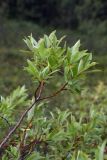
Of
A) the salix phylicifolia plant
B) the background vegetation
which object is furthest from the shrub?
the background vegetation

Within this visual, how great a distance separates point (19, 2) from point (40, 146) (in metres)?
19.3

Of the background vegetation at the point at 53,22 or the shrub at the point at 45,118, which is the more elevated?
the background vegetation at the point at 53,22

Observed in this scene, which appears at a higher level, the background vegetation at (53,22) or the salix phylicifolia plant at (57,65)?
the background vegetation at (53,22)

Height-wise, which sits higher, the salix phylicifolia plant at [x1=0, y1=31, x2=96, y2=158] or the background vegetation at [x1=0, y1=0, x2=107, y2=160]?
the background vegetation at [x1=0, y1=0, x2=107, y2=160]

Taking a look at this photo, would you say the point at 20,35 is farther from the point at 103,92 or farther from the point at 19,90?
the point at 19,90

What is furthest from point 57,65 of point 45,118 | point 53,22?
point 53,22

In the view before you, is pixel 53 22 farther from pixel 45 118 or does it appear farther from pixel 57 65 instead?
pixel 57 65

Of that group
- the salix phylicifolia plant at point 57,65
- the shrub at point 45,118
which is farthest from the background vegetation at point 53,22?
the salix phylicifolia plant at point 57,65

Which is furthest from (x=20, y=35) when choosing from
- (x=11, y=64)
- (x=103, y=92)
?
(x=103, y=92)

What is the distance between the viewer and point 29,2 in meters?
21.6

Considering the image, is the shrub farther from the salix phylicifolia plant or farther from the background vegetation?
the background vegetation

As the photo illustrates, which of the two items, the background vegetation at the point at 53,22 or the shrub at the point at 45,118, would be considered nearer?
the shrub at the point at 45,118

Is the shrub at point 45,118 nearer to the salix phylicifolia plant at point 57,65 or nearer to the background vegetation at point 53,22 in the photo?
the salix phylicifolia plant at point 57,65

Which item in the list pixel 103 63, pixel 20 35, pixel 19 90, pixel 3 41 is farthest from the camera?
pixel 20 35
